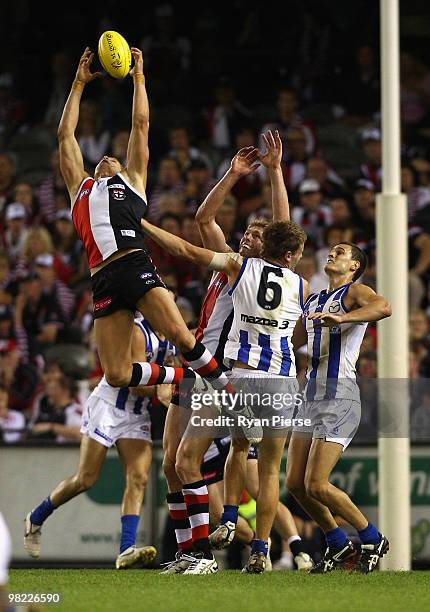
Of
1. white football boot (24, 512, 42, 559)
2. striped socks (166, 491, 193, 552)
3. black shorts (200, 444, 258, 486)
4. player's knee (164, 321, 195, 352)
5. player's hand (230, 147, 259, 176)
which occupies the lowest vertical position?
white football boot (24, 512, 42, 559)

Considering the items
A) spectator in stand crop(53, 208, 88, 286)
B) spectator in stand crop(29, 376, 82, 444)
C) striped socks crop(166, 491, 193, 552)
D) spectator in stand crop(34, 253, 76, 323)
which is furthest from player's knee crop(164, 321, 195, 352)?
spectator in stand crop(53, 208, 88, 286)

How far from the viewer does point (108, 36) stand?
900 centimetres

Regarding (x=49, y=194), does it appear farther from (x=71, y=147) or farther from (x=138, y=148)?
(x=138, y=148)

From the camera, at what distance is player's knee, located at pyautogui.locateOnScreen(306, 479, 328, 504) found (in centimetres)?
807

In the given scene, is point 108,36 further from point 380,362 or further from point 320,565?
point 320,565

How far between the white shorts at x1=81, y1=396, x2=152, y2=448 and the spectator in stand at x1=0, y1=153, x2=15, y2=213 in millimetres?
6998

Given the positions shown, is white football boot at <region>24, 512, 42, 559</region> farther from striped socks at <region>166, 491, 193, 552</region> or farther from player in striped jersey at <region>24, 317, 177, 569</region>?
striped socks at <region>166, 491, 193, 552</region>

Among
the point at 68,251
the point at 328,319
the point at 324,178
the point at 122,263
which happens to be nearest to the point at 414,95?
the point at 324,178

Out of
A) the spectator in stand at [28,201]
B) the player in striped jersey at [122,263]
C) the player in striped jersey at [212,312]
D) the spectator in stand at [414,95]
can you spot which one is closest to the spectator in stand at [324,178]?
the spectator in stand at [414,95]

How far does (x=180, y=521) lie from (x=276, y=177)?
2403 mm

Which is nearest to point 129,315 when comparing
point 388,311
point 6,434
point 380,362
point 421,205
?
point 388,311

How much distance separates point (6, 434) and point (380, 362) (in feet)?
12.9

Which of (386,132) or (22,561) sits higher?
(386,132)

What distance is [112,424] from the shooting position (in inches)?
379
